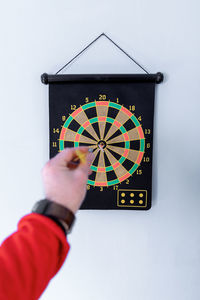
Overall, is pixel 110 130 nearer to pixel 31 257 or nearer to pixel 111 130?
pixel 111 130

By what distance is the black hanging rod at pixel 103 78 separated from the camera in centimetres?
95

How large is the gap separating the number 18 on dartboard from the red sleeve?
0.50m

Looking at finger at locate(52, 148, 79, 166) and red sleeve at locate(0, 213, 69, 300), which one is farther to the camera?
finger at locate(52, 148, 79, 166)

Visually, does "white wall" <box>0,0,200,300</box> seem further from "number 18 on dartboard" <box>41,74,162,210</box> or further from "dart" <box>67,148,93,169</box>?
"dart" <box>67,148,93,169</box>

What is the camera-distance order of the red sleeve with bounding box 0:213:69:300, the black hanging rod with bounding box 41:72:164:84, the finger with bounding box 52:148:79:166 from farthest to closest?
1. the black hanging rod with bounding box 41:72:164:84
2. the finger with bounding box 52:148:79:166
3. the red sleeve with bounding box 0:213:69:300

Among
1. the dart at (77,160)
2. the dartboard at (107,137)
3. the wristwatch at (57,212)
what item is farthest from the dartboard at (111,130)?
the wristwatch at (57,212)

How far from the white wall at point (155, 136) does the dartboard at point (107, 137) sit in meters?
0.09

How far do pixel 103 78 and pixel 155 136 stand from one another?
29 centimetres

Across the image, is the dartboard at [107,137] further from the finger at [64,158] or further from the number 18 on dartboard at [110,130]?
the finger at [64,158]

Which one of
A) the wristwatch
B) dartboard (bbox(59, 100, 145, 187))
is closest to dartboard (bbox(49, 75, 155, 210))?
dartboard (bbox(59, 100, 145, 187))

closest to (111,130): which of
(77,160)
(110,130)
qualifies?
(110,130)

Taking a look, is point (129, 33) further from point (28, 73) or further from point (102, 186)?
point (102, 186)

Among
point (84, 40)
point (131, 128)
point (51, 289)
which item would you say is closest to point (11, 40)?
point (84, 40)

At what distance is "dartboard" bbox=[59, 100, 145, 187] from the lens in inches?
38.6
